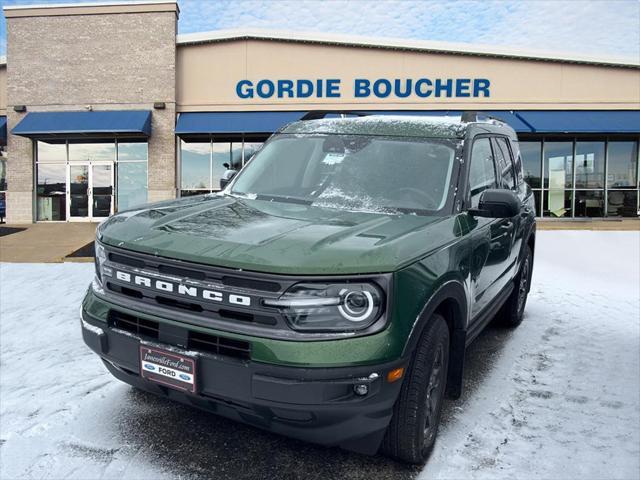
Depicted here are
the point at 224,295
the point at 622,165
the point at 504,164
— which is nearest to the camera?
the point at 224,295

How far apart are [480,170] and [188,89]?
1833 cm

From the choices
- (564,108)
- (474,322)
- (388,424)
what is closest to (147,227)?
(388,424)

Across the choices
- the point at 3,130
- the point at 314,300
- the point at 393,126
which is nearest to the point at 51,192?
the point at 3,130

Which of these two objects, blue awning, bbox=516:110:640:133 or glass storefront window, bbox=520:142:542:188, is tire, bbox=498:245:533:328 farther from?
glass storefront window, bbox=520:142:542:188

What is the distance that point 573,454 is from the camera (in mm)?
3115

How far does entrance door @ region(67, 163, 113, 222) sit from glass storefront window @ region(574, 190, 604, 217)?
18.2 m

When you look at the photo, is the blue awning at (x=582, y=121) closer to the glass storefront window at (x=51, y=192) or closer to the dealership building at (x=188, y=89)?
the dealership building at (x=188, y=89)

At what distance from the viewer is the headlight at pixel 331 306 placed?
2305 mm

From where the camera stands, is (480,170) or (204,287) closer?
(204,287)

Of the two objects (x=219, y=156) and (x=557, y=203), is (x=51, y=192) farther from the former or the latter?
(x=557, y=203)

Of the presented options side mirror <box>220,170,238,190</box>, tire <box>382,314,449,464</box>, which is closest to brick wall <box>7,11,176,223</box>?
side mirror <box>220,170,238,190</box>

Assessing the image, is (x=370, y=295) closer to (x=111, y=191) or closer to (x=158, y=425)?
(x=158, y=425)

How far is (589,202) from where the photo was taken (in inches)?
824

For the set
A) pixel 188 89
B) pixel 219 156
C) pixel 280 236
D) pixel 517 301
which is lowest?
pixel 517 301
